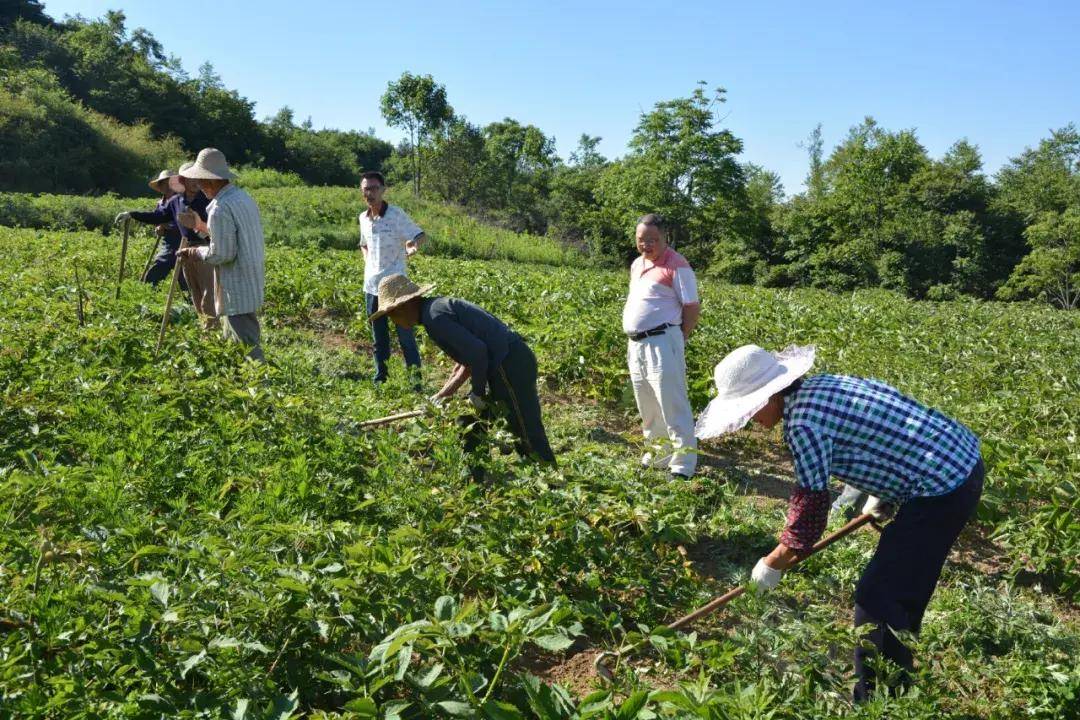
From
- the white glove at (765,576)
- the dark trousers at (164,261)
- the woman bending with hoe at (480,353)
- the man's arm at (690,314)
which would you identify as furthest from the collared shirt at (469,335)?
the dark trousers at (164,261)

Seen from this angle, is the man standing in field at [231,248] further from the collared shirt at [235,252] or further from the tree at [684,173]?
the tree at [684,173]

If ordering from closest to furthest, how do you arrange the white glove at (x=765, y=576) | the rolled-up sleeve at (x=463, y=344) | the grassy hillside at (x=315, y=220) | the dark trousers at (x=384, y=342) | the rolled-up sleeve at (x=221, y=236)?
1. the white glove at (x=765, y=576)
2. the rolled-up sleeve at (x=463, y=344)
3. the rolled-up sleeve at (x=221, y=236)
4. the dark trousers at (x=384, y=342)
5. the grassy hillside at (x=315, y=220)

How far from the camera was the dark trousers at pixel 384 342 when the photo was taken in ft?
19.9

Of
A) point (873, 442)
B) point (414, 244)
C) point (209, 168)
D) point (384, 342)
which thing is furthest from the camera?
point (384, 342)

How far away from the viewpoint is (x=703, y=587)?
3.49 metres

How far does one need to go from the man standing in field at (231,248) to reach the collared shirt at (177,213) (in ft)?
3.46

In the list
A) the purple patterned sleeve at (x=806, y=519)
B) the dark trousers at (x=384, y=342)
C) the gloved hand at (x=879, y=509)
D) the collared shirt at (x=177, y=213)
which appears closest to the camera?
the purple patterned sleeve at (x=806, y=519)

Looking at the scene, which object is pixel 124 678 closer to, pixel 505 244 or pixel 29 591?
pixel 29 591

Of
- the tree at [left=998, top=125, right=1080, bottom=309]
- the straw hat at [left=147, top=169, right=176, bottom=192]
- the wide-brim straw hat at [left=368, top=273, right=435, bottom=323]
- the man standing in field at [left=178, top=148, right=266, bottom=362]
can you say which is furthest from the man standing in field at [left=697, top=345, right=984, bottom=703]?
the tree at [left=998, top=125, right=1080, bottom=309]

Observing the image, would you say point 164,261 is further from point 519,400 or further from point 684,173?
point 684,173

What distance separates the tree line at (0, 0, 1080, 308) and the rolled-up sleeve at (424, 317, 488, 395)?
26.2 meters

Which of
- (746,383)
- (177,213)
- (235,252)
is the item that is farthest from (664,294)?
(177,213)

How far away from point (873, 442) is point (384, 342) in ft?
14.5

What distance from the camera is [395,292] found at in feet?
13.7
